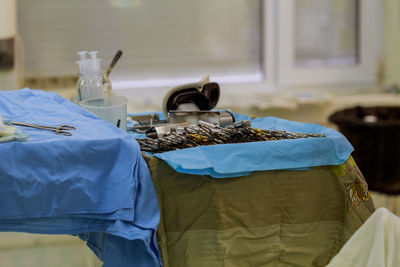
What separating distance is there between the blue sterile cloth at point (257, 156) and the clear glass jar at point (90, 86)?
0.36 m

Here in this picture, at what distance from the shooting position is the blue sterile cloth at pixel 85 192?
885 millimetres

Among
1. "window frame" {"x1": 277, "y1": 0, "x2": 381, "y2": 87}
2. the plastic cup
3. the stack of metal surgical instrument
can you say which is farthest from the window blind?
the stack of metal surgical instrument

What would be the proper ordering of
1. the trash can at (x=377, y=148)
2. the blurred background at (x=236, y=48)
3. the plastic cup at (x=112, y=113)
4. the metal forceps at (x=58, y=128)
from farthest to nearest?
the blurred background at (x=236, y=48), the trash can at (x=377, y=148), the plastic cup at (x=112, y=113), the metal forceps at (x=58, y=128)

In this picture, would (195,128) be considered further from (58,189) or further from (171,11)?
(171,11)

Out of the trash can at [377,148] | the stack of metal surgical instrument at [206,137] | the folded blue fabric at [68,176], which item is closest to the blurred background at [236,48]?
the trash can at [377,148]

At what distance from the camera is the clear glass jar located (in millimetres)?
1255

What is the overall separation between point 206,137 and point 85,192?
0.30 metres

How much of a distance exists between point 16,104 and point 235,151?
0.57 meters

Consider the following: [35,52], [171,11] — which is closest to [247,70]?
[171,11]

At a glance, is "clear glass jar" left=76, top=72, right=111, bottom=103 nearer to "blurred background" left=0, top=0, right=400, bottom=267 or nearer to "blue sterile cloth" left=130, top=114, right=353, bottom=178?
"blue sterile cloth" left=130, top=114, right=353, bottom=178

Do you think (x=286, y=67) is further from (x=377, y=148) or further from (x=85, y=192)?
(x=85, y=192)

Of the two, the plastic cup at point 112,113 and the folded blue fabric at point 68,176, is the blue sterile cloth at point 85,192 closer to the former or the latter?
the folded blue fabric at point 68,176

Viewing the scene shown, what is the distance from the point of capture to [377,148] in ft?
7.17

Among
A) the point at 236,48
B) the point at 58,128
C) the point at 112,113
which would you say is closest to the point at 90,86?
the point at 112,113
